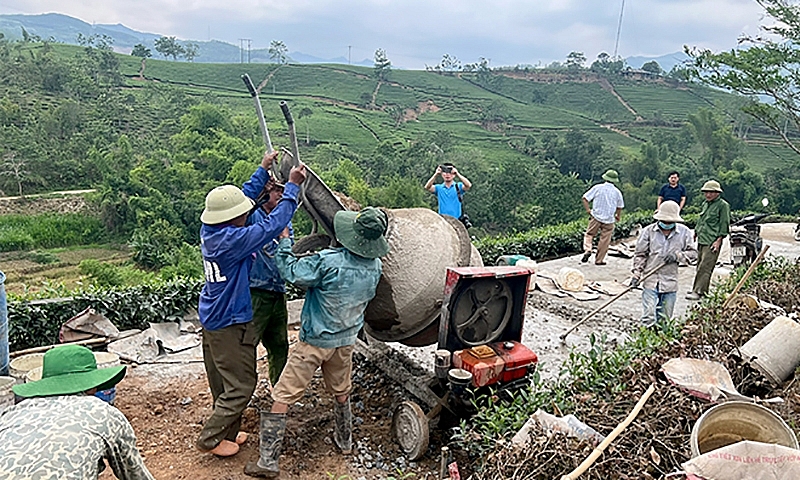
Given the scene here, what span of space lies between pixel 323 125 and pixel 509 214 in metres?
29.0

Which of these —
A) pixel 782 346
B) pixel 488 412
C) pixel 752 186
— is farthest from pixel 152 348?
pixel 752 186

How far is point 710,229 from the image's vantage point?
793 cm

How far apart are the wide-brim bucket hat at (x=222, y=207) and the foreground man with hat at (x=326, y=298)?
1.21 ft

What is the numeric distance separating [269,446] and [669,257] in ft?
14.0

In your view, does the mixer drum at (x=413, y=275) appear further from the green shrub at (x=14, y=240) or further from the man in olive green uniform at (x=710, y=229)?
the green shrub at (x=14, y=240)

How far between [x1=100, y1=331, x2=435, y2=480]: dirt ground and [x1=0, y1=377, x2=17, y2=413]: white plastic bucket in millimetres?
771

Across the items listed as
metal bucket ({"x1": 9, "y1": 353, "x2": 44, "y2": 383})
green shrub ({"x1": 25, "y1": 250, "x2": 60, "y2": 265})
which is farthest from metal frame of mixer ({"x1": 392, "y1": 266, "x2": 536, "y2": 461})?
green shrub ({"x1": 25, "y1": 250, "x2": 60, "y2": 265})

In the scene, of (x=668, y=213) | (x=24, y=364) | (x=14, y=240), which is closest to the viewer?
(x=24, y=364)

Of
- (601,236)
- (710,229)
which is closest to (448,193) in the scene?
(710,229)

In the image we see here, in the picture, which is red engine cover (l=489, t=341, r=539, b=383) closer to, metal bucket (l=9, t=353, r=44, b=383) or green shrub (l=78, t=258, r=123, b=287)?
metal bucket (l=9, t=353, r=44, b=383)

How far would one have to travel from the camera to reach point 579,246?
1206 centimetres

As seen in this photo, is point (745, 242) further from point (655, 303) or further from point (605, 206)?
point (655, 303)

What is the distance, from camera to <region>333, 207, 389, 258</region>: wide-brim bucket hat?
12.6 ft

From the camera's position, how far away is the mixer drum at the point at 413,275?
4352 millimetres
